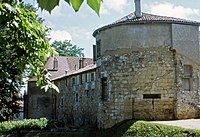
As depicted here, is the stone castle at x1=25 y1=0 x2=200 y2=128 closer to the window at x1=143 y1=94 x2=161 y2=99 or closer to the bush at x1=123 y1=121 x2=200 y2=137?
the window at x1=143 y1=94 x2=161 y2=99

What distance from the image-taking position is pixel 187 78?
57.9 ft

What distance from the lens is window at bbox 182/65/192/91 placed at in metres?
17.5

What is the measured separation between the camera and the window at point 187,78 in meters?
17.5

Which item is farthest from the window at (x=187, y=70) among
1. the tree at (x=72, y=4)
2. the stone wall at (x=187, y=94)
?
the tree at (x=72, y=4)

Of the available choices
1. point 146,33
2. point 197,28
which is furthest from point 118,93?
point 197,28

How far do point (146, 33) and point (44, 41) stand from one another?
1401cm

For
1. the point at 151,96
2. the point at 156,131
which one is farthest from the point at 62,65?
the point at 156,131

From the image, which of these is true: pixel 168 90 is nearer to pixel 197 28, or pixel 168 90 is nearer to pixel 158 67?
pixel 158 67

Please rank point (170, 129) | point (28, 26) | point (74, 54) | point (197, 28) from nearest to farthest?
point (28, 26), point (170, 129), point (197, 28), point (74, 54)

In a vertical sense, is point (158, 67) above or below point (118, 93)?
above

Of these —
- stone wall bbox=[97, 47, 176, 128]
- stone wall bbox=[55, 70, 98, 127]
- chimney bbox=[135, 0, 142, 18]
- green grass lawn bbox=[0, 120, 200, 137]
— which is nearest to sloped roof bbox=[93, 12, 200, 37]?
chimney bbox=[135, 0, 142, 18]

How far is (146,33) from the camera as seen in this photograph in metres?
16.9

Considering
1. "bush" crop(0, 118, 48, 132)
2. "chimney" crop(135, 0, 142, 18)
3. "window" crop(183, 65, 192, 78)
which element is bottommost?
"bush" crop(0, 118, 48, 132)

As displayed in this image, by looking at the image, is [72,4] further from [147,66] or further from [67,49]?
[67,49]
